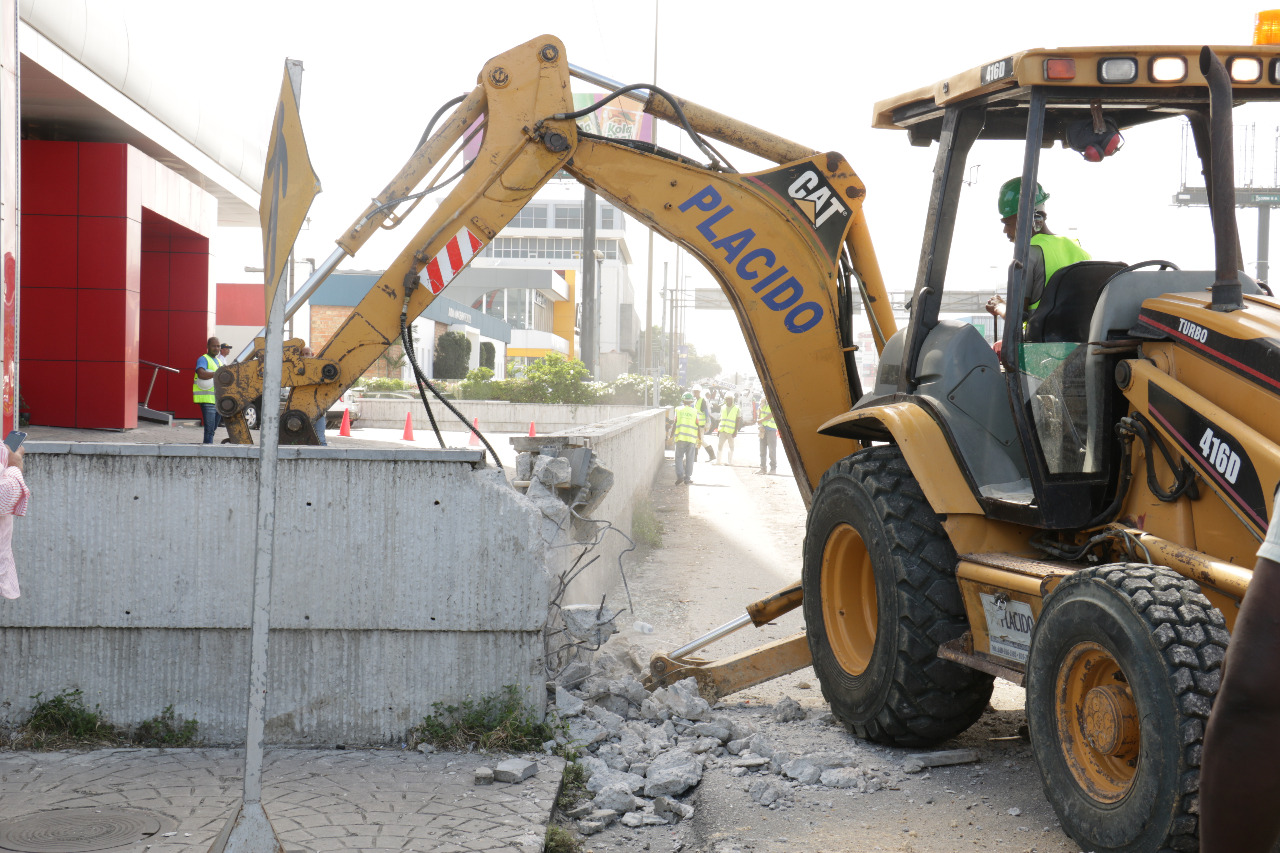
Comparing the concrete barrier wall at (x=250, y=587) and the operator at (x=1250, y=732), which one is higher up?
the operator at (x=1250, y=732)

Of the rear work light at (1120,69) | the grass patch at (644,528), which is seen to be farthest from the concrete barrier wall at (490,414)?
the rear work light at (1120,69)

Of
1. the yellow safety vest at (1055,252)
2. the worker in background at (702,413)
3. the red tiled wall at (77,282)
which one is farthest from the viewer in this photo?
the worker in background at (702,413)

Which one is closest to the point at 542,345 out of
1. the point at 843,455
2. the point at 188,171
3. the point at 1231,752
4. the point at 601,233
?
the point at 601,233

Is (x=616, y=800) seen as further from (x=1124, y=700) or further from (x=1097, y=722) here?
(x=1124, y=700)

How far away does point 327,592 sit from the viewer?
477 cm

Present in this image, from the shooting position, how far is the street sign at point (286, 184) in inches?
129

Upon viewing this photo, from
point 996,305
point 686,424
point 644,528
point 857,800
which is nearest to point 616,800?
point 857,800

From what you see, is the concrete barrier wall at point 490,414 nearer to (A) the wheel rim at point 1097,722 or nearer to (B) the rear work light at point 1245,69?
(B) the rear work light at point 1245,69

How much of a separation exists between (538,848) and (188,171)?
1803cm

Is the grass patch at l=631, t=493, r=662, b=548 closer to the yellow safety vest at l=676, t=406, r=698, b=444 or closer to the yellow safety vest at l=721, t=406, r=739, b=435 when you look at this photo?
the yellow safety vest at l=676, t=406, r=698, b=444

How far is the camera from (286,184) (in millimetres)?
3314

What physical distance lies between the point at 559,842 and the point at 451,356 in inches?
1848

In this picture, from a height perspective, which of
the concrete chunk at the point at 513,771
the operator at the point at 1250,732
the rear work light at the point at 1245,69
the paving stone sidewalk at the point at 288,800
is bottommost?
the paving stone sidewalk at the point at 288,800

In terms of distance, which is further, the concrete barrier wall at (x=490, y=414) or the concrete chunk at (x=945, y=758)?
the concrete barrier wall at (x=490, y=414)
